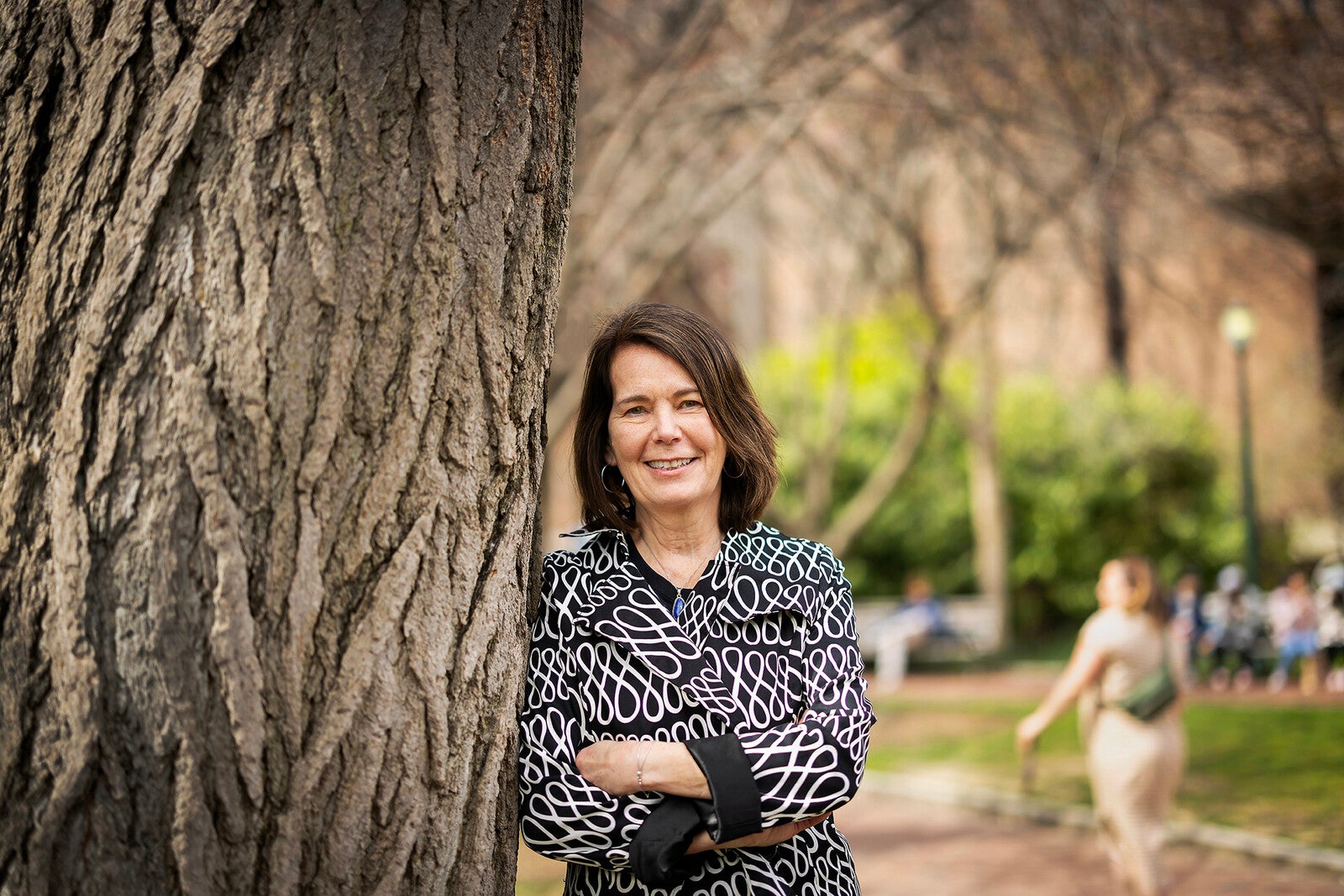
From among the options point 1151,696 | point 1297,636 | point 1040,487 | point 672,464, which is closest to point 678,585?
point 672,464

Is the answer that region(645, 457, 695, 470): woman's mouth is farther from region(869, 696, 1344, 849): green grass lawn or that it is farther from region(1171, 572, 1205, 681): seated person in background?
region(1171, 572, 1205, 681): seated person in background

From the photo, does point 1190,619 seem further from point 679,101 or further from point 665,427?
point 665,427

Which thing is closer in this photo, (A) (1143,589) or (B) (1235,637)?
(A) (1143,589)

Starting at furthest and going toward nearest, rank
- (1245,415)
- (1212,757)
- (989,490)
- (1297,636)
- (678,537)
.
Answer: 1. (989,490)
2. (1297,636)
3. (1245,415)
4. (1212,757)
5. (678,537)

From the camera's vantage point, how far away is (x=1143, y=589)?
22.1ft

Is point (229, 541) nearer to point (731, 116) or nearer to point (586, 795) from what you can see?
point (586, 795)

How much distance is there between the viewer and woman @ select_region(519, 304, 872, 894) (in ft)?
7.38

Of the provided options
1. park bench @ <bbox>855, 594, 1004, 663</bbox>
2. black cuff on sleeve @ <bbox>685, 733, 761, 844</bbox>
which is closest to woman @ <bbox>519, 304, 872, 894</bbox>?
black cuff on sleeve @ <bbox>685, 733, 761, 844</bbox>

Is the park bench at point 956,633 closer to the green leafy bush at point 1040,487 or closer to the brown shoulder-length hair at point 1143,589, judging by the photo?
the green leafy bush at point 1040,487

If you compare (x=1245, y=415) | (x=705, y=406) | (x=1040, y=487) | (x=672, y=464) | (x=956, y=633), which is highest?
(x=1245, y=415)

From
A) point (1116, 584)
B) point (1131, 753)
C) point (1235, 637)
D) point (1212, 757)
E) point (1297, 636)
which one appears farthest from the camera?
point (1235, 637)

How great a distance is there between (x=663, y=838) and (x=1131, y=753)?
192 inches

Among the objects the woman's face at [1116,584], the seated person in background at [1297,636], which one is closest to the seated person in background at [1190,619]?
the seated person in background at [1297,636]

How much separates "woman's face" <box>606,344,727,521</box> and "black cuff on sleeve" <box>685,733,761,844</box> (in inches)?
21.5
